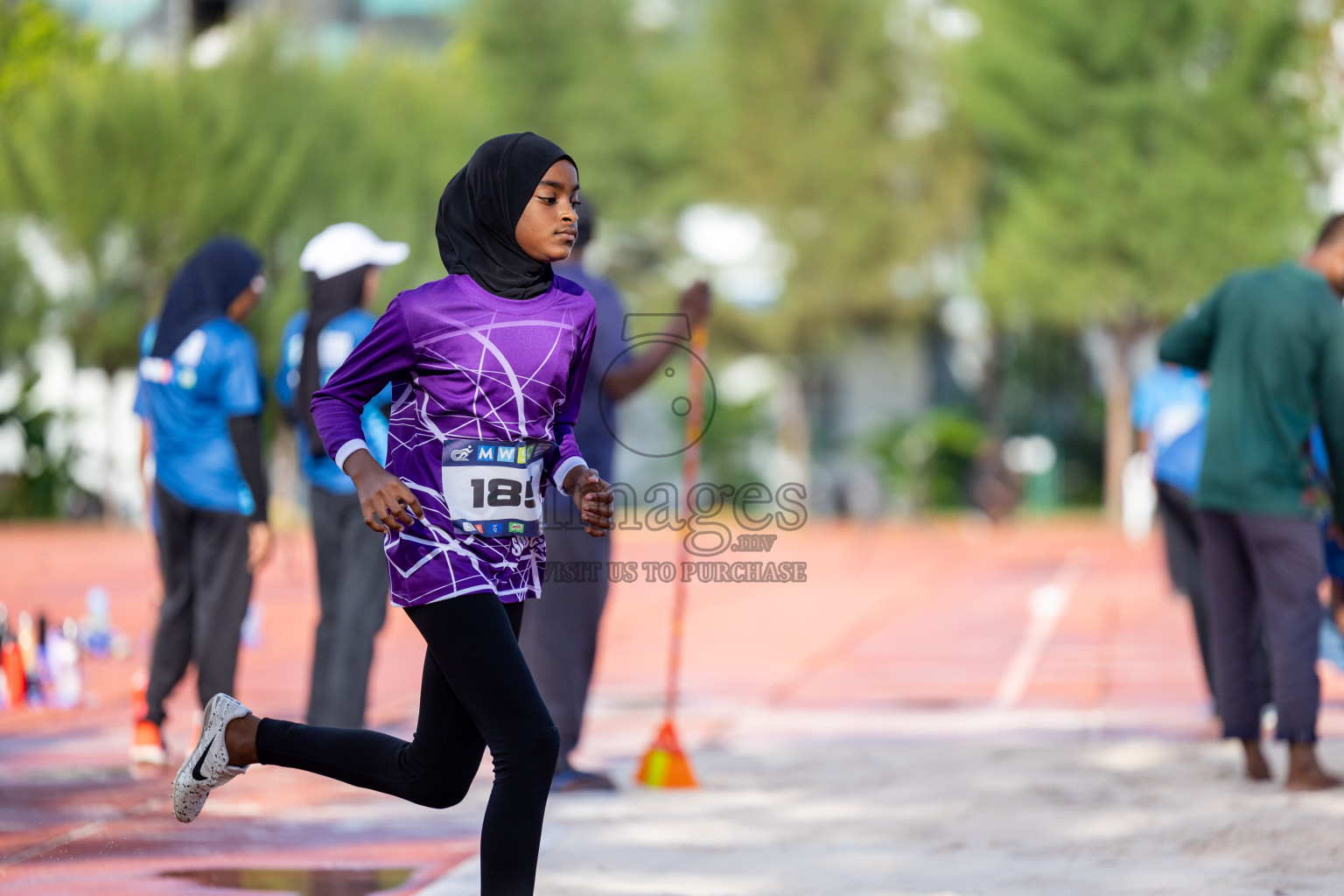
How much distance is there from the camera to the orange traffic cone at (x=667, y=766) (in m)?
6.54

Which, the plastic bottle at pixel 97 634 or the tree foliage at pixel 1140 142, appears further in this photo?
the tree foliage at pixel 1140 142

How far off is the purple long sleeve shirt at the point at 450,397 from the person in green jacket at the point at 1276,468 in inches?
131

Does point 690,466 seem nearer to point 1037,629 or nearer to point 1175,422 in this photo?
point 1175,422

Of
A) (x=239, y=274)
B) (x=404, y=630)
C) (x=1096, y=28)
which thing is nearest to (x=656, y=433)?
(x=1096, y=28)

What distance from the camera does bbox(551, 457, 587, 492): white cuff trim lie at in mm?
3957

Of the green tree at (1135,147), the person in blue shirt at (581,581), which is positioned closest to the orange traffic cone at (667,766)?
the person in blue shirt at (581,581)

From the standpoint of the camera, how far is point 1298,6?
2816 cm

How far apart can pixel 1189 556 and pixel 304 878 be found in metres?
4.66

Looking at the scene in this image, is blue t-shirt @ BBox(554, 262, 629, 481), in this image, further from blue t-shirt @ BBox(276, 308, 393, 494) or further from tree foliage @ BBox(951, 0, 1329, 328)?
tree foliage @ BBox(951, 0, 1329, 328)

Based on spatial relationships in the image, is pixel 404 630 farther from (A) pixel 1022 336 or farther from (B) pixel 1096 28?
(A) pixel 1022 336

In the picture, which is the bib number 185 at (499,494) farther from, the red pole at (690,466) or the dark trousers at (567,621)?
the red pole at (690,466)

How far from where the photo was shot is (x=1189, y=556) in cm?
812

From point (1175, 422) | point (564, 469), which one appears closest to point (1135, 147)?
point (1175, 422)

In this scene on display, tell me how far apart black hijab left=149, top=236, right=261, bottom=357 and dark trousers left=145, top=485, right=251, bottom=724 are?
0.60m
